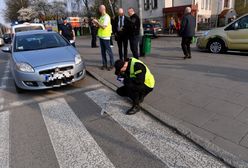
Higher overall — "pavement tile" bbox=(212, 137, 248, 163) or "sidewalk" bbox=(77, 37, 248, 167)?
"sidewalk" bbox=(77, 37, 248, 167)

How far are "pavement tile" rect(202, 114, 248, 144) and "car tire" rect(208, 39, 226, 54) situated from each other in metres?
6.87

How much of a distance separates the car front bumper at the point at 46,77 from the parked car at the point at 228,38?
7067mm

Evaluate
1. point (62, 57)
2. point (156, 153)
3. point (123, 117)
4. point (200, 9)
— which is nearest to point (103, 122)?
point (123, 117)

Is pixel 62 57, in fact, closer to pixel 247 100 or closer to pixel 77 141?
pixel 77 141

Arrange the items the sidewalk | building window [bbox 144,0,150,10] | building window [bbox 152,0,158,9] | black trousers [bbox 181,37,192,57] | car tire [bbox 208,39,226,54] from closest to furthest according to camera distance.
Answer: the sidewalk → black trousers [bbox 181,37,192,57] → car tire [bbox 208,39,226,54] → building window [bbox 152,0,158,9] → building window [bbox 144,0,150,10]

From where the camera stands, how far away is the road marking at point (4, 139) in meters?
2.95

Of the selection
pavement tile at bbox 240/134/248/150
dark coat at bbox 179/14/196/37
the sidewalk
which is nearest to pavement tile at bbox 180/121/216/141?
the sidewalk

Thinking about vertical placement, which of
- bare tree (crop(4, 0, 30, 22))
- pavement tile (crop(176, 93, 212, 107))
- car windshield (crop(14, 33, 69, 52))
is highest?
bare tree (crop(4, 0, 30, 22))

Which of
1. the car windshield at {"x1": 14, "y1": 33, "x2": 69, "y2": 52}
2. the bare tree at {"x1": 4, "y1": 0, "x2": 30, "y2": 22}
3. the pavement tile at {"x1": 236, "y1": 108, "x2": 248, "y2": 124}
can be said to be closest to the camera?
the pavement tile at {"x1": 236, "y1": 108, "x2": 248, "y2": 124}

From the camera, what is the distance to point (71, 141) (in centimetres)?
335

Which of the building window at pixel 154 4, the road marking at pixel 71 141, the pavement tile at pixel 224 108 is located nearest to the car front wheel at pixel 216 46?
the pavement tile at pixel 224 108

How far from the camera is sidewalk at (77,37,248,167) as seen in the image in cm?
307

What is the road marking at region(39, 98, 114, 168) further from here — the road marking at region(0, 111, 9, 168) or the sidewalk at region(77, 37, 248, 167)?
the sidewalk at region(77, 37, 248, 167)

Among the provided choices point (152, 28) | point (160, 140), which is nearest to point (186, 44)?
point (160, 140)
